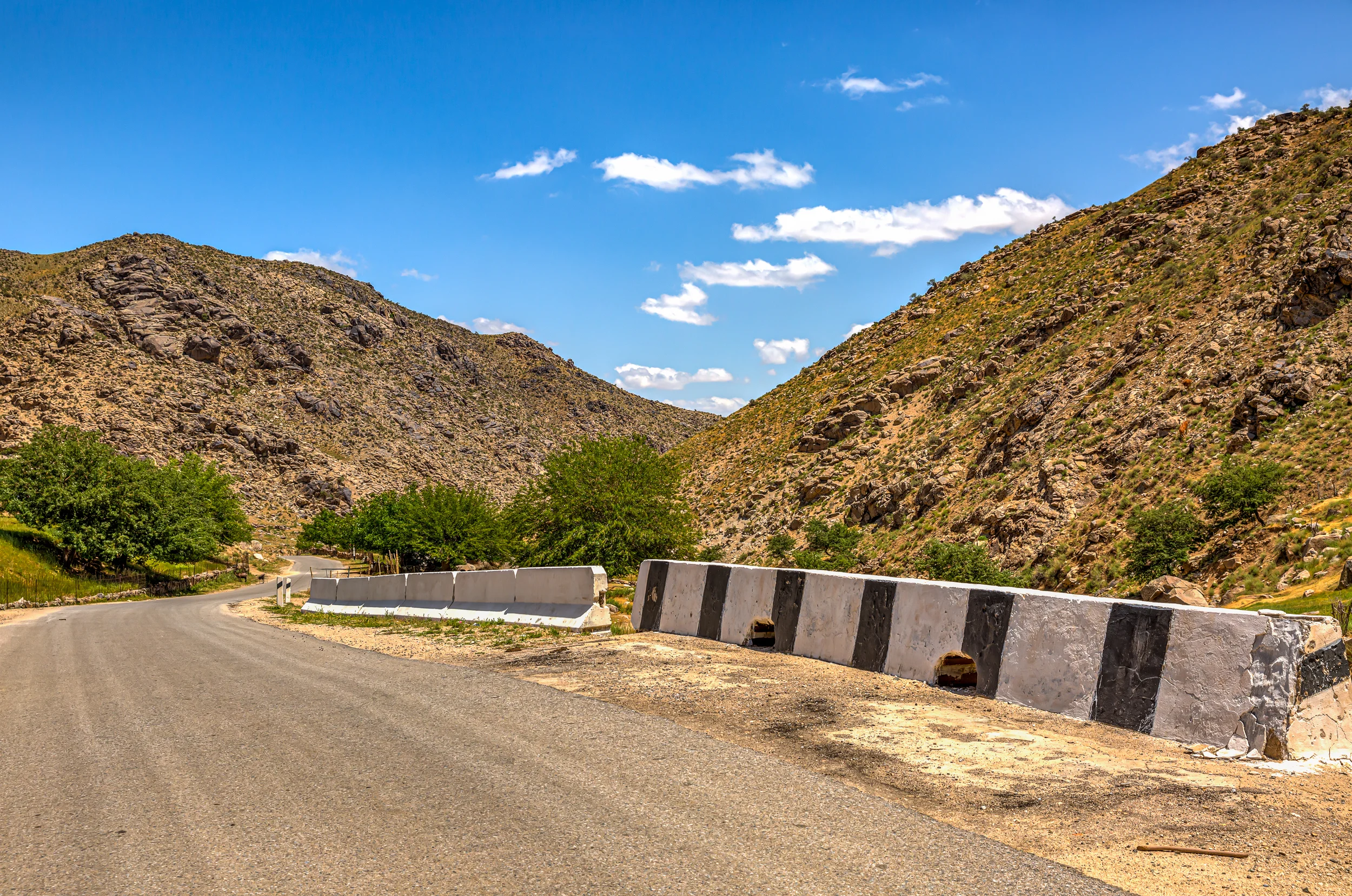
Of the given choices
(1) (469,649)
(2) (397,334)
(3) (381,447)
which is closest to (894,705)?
(1) (469,649)

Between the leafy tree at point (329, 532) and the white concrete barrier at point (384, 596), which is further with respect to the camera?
the leafy tree at point (329, 532)

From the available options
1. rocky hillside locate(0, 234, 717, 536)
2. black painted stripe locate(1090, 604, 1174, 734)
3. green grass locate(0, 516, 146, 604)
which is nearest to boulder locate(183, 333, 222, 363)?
rocky hillside locate(0, 234, 717, 536)

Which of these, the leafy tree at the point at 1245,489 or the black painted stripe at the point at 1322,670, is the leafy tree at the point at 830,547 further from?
the black painted stripe at the point at 1322,670

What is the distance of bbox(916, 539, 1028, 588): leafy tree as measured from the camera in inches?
1089

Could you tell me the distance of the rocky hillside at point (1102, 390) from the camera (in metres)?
27.6

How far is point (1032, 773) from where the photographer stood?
546 cm

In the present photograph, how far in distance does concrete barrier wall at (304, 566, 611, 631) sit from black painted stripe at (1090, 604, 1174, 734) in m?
5.91

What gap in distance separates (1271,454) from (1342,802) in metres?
25.6

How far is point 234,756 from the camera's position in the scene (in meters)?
6.44

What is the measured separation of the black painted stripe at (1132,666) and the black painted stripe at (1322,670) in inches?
32.3

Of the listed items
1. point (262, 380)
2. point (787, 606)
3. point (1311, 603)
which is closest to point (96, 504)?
point (787, 606)

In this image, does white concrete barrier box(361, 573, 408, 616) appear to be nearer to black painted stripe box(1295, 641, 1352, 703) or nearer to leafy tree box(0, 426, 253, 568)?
black painted stripe box(1295, 641, 1352, 703)

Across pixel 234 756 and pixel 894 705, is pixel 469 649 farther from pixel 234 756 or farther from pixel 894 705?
pixel 894 705

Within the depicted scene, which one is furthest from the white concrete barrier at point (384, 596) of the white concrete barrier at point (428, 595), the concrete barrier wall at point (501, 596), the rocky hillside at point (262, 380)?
the rocky hillside at point (262, 380)
